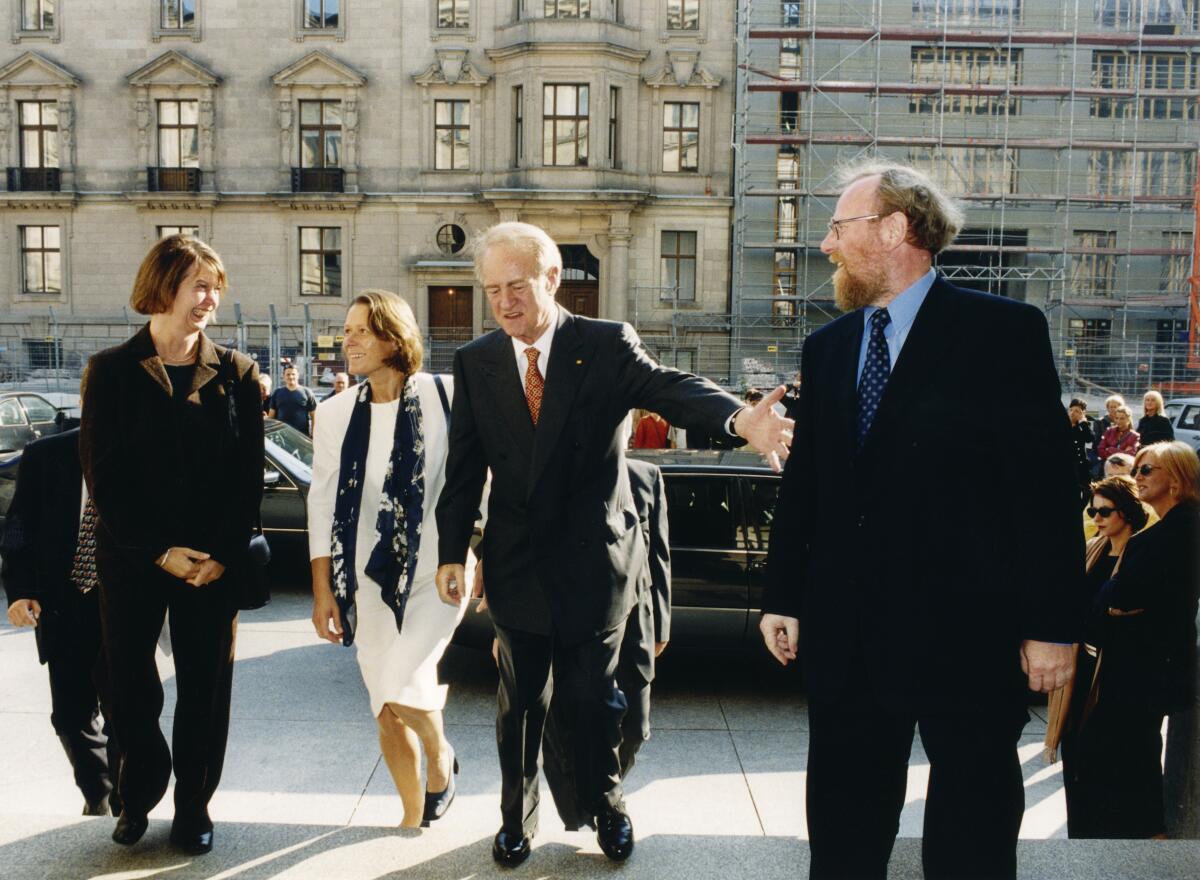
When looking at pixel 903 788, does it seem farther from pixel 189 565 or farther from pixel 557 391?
pixel 189 565

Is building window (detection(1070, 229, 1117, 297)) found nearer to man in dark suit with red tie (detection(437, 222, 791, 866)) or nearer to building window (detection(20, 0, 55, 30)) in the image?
man in dark suit with red tie (detection(437, 222, 791, 866))

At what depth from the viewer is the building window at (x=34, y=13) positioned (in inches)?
1254

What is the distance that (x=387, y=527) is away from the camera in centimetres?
377

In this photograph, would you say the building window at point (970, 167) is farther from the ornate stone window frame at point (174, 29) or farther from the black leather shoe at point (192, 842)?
the black leather shoe at point (192, 842)

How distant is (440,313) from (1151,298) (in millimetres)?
20035

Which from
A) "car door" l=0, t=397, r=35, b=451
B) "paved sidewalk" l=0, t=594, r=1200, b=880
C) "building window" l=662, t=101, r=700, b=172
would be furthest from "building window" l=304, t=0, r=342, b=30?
"paved sidewalk" l=0, t=594, r=1200, b=880

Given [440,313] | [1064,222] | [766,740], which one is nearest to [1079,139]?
[1064,222]

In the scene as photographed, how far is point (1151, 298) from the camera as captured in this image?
92.5 ft

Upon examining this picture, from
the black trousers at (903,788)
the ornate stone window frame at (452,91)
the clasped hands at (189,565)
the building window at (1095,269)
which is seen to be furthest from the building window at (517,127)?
the black trousers at (903,788)

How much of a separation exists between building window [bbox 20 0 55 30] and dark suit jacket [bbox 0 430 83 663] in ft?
111

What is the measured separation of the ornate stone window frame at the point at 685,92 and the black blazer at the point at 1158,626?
91.0ft

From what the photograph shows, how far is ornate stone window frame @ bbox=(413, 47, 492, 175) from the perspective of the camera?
99.8 ft

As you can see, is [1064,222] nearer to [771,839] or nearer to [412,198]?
[412,198]

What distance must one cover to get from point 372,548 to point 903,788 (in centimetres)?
199
